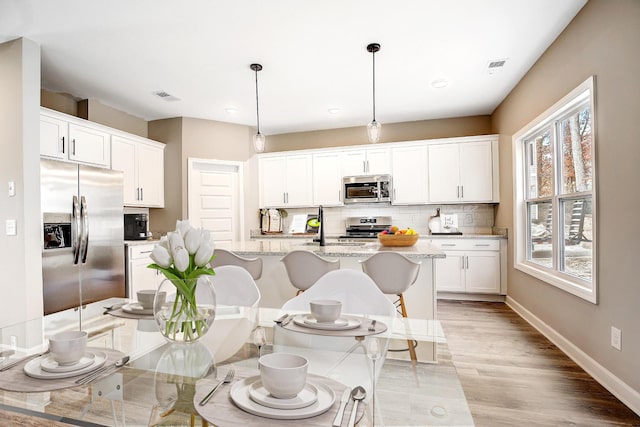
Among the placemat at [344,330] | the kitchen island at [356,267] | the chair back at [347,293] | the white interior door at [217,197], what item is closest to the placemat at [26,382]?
the placemat at [344,330]

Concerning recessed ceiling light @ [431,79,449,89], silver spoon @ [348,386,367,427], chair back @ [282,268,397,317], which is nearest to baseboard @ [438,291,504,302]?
recessed ceiling light @ [431,79,449,89]

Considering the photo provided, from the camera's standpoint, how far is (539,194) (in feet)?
12.4

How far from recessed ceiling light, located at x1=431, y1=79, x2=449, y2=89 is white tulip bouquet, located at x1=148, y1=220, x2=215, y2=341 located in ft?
11.9

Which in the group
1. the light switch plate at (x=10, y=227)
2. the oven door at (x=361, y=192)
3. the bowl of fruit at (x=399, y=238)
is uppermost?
the oven door at (x=361, y=192)

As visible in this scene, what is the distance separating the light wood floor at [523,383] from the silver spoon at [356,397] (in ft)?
2.96

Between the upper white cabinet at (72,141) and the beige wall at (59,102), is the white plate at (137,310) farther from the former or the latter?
the beige wall at (59,102)

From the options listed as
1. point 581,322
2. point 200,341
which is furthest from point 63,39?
point 581,322

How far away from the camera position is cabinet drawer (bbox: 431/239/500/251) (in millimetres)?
4695

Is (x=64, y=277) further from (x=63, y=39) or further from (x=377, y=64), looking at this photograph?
(x=377, y=64)

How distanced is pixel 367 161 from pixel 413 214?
1.07 m

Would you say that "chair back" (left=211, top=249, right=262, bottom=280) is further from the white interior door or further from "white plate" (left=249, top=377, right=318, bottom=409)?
the white interior door

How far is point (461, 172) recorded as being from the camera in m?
5.08

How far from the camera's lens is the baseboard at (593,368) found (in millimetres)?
2055

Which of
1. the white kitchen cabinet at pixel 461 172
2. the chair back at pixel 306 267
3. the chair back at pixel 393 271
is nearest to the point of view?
the chair back at pixel 393 271
